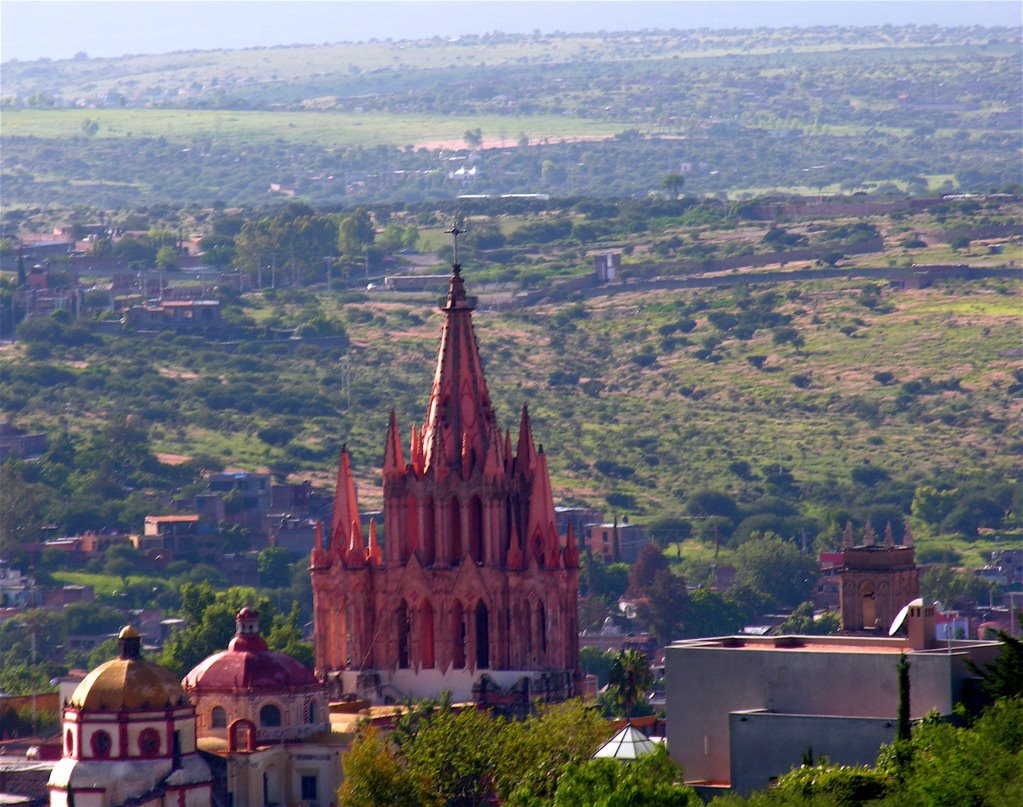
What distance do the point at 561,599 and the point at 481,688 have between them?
152 inches

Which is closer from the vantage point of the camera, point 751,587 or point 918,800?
point 918,800

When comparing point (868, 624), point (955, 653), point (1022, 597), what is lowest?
point (1022, 597)

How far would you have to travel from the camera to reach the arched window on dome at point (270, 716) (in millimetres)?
100812

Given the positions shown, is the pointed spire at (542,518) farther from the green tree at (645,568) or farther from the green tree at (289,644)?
the green tree at (645,568)

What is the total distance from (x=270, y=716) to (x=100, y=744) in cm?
571

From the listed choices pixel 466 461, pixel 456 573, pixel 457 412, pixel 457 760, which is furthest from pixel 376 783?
pixel 457 412

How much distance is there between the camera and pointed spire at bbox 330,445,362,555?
110m

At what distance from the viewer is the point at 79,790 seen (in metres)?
96.1

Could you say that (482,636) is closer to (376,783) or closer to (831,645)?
(376,783)

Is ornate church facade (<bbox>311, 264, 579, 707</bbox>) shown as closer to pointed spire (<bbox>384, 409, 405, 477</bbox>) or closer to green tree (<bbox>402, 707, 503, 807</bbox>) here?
pointed spire (<bbox>384, 409, 405, 477</bbox>)

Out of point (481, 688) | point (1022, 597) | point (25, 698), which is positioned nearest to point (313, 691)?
point (481, 688)

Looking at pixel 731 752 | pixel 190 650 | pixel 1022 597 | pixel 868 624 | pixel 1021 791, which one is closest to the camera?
pixel 1021 791

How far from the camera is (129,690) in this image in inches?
3799

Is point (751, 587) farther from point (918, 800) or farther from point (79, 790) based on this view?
point (918, 800)
